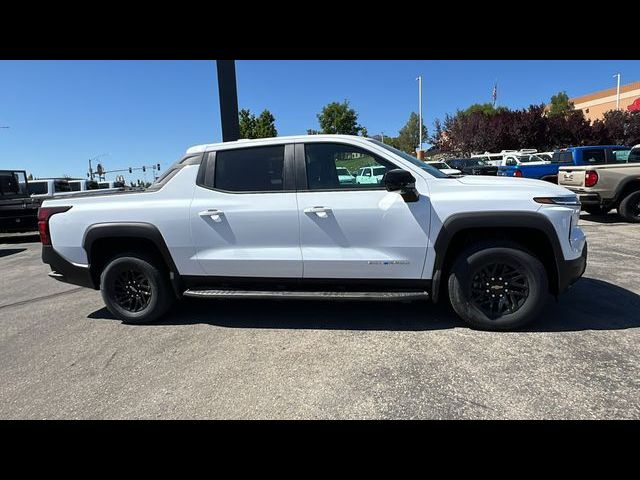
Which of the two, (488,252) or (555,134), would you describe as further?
(555,134)

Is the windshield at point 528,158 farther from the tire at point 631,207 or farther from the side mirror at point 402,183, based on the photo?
the side mirror at point 402,183

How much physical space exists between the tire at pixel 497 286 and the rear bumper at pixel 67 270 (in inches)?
146

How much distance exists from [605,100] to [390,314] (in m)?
70.1

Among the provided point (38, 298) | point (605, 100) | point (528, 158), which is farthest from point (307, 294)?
point (605, 100)

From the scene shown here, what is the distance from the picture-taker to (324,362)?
311 centimetres

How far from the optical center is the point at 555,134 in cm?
3522

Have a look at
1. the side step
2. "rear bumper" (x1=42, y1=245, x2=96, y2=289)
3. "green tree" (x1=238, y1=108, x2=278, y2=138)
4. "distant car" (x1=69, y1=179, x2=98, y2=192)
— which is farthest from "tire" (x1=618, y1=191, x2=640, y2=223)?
A: "green tree" (x1=238, y1=108, x2=278, y2=138)

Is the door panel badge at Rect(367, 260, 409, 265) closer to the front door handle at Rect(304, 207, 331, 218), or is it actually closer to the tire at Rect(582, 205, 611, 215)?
the front door handle at Rect(304, 207, 331, 218)

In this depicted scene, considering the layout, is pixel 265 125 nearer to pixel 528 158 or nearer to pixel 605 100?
pixel 528 158

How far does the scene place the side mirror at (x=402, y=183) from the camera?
332 centimetres
